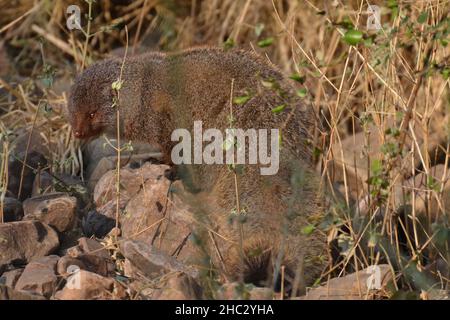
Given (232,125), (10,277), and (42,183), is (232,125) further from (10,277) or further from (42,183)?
(42,183)

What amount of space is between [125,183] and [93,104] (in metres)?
0.44

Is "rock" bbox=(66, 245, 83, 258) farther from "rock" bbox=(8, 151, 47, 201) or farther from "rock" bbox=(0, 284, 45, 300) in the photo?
"rock" bbox=(8, 151, 47, 201)

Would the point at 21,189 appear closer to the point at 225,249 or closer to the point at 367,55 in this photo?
the point at 225,249

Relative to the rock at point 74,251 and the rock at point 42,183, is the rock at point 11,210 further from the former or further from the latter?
the rock at point 74,251

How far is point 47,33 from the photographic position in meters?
5.53

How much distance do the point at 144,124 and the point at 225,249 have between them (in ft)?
2.99

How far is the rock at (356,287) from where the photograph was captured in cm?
281

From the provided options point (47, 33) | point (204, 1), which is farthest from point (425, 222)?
point (47, 33)

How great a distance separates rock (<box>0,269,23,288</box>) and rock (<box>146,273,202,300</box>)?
0.50 metres
